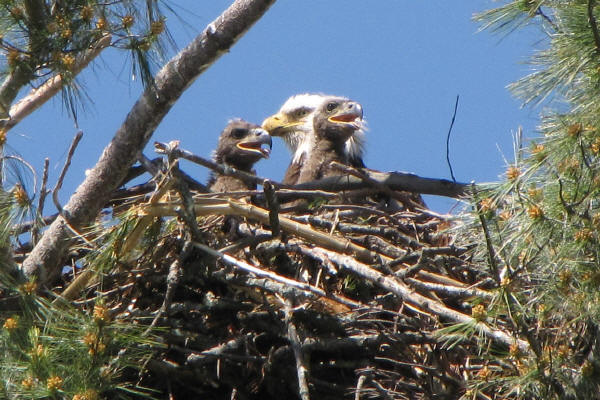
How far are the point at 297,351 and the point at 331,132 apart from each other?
3.40 m

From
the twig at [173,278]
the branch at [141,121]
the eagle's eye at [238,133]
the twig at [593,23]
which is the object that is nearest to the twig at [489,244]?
the twig at [593,23]

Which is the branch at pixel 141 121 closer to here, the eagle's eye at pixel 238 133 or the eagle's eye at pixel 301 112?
the eagle's eye at pixel 238 133

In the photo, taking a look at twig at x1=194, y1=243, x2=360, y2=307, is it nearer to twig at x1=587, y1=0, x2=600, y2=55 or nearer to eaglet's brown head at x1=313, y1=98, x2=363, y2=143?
twig at x1=587, y1=0, x2=600, y2=55

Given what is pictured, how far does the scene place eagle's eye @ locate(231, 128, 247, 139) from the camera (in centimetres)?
759

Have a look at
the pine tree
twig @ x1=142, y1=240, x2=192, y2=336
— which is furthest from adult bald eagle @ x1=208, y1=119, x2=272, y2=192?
the pine tree

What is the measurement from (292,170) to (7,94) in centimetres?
333

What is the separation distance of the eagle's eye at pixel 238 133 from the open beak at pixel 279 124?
3.68ft

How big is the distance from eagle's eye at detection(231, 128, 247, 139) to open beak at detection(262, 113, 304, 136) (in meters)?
1.12

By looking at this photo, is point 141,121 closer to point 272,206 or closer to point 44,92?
point 272,206

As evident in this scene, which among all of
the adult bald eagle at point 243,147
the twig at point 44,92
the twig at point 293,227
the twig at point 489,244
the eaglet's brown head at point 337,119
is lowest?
the twig at point 489,244

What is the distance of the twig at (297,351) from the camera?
4.32m

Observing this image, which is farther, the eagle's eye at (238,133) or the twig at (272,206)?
the eagle's eye at (238,133)

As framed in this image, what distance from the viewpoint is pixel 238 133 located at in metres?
7.61

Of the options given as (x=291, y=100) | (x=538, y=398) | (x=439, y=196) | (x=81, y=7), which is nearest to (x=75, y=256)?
(x=81, y=7)
